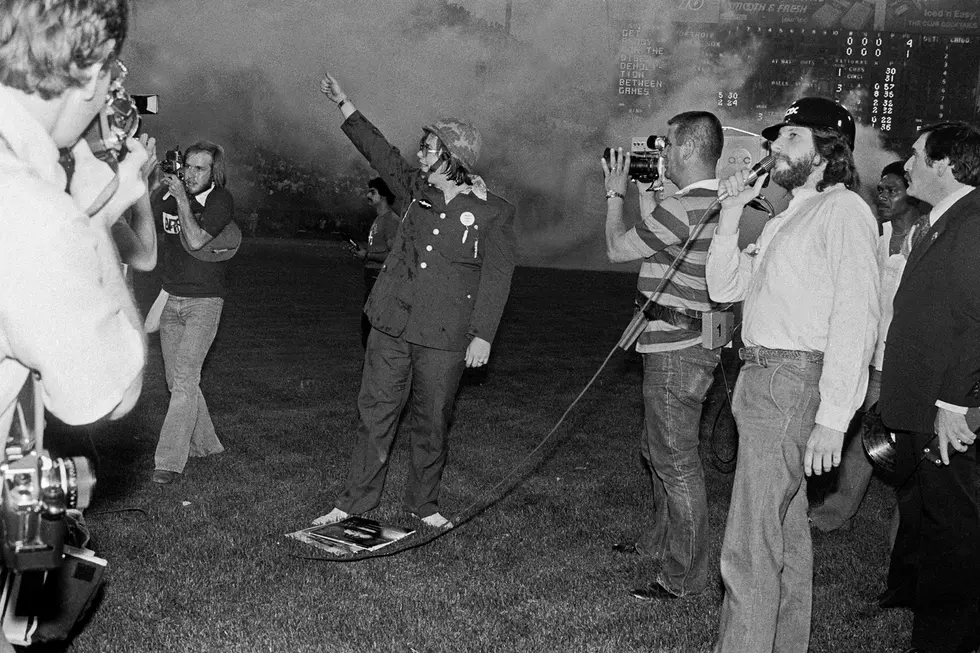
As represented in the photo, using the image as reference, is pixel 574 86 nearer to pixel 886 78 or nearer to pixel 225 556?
pixel 886 78

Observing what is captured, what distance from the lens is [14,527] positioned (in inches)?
65.8

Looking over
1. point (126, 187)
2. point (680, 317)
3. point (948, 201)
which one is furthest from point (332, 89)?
point (126, 187)

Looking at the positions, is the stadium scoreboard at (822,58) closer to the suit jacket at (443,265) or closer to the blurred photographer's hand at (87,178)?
the suit jacket at (443,265)

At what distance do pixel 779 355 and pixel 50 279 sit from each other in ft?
8.59

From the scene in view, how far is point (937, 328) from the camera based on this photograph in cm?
400

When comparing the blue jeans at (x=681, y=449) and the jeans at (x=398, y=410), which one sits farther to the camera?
the jeans at (x=398, y=410)

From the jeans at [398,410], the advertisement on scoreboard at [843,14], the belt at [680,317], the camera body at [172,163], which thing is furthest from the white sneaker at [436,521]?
the advertisement on scoreboard at [843,14]

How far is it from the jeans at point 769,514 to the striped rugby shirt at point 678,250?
35.3 inches

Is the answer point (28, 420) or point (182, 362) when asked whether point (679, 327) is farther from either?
point (28, 420)

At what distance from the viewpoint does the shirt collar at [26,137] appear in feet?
5.52

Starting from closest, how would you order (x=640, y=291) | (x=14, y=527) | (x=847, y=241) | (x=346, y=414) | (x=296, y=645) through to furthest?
1. (x=14, y=527)
2. (x=847, y=241)
3. (x=296, y=645)
4. (x=640, y=291)
5. (x=346, y=414)

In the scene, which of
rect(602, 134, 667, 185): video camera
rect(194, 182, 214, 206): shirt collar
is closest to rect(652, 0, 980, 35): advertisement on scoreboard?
rect(194, 182, 214, 206): shirt collar

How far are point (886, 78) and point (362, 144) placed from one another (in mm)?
21858

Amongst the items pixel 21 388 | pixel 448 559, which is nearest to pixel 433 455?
pixel 448 559
